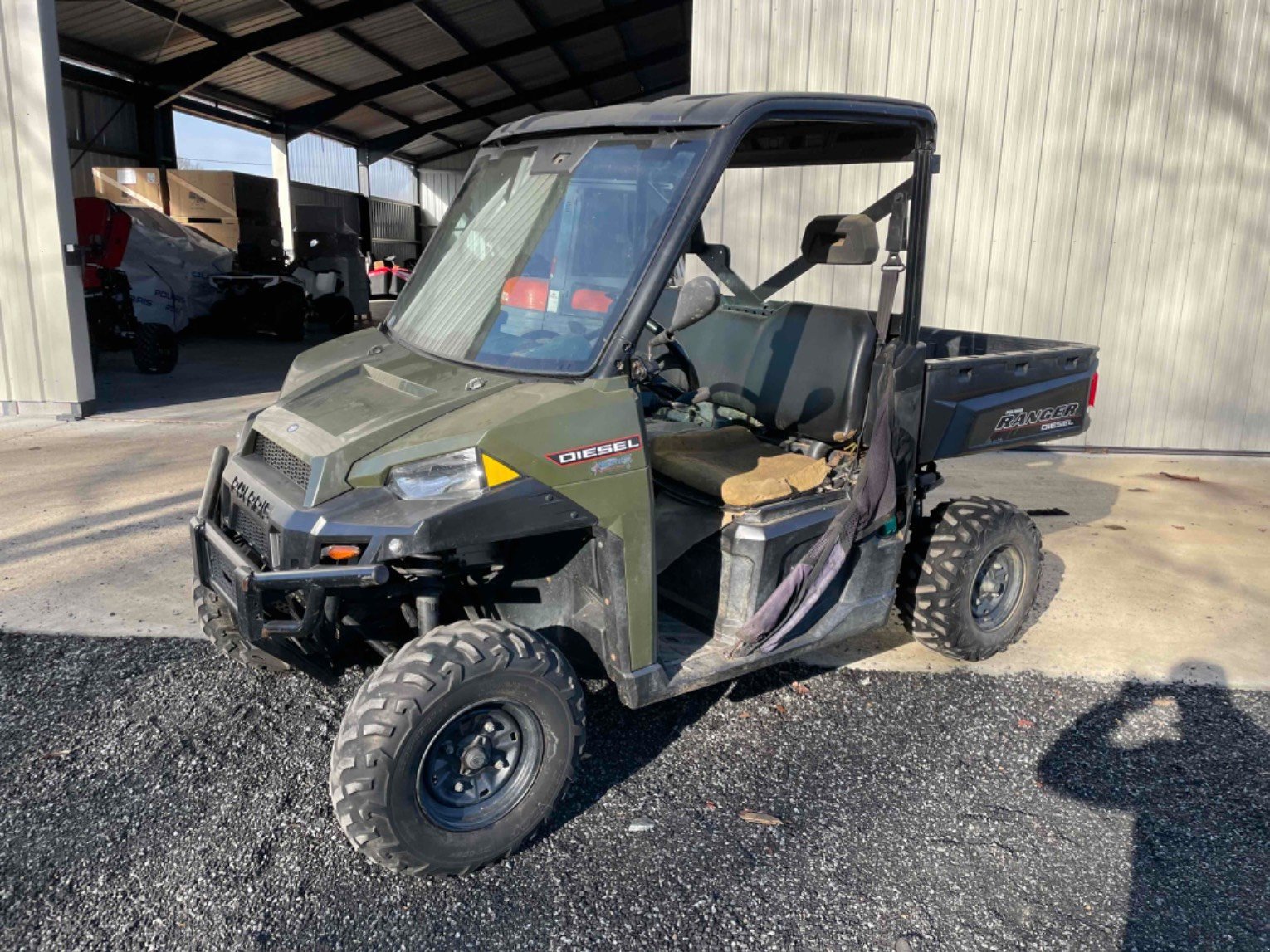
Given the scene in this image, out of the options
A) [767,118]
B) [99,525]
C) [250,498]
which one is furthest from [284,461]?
[99,525]

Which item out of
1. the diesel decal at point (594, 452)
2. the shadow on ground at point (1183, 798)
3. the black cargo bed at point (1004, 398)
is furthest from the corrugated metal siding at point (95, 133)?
the shadow on ground at point (1183, 798)

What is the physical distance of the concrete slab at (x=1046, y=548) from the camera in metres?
4.48

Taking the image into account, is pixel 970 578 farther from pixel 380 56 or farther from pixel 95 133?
pixel 380 56

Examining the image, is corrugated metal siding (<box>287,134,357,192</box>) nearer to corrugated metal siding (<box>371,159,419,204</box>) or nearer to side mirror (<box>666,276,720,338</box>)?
corrugated metal siding (<box>371,159,419,204</box>)

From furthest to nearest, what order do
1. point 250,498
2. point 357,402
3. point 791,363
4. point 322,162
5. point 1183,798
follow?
point 322,162 → point 791,363 → point 1183,798 → point 357,402 → point 250,498

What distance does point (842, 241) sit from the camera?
12.4ft

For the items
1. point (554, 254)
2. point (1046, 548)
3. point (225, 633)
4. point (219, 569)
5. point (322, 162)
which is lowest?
point (1046, 548)

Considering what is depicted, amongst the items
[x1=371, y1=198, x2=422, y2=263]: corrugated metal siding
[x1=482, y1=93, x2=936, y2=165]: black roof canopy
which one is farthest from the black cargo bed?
[x1=371, y1=198, x2=422, y2=263]: corrugated metal siding

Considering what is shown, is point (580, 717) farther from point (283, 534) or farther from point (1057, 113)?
point (1057, 113)

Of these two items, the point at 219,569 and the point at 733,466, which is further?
the point at 733,466

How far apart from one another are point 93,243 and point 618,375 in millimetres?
9486

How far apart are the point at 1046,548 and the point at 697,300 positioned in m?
3.83

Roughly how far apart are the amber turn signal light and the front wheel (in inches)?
12.0

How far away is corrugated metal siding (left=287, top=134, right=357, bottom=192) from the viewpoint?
24.8m
